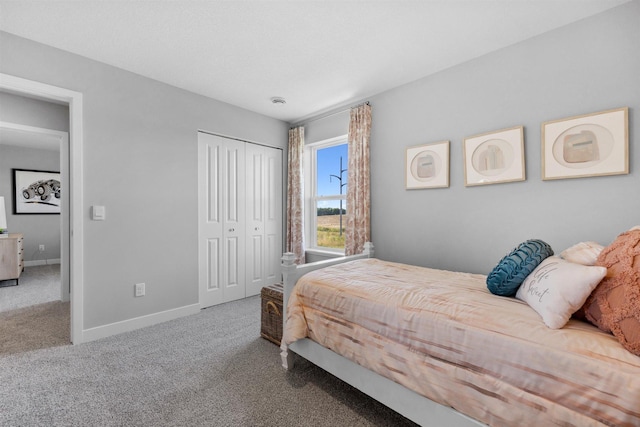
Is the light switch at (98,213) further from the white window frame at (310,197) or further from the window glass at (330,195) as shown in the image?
the window glass at (330,195)

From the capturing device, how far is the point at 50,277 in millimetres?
4910

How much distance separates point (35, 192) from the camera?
595 centimetres

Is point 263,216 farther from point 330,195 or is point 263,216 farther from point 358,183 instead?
point 358,183

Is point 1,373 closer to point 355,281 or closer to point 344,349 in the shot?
point 344,349

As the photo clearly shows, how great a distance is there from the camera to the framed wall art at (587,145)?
1858mm

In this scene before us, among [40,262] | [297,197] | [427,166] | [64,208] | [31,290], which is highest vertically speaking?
[427,166]

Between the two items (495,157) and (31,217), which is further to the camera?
(31,217)


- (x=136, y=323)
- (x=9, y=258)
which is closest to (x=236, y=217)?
(x=136, y=323)

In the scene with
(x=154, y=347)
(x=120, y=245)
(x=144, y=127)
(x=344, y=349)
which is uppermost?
(x=144, y=127)

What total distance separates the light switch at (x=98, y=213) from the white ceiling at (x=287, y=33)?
4.55ft

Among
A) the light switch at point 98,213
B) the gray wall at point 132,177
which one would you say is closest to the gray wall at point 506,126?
the gray wall at point 132,177

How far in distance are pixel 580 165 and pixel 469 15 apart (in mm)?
1327

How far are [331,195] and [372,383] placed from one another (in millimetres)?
2775

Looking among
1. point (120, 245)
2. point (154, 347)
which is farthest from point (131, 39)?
point (154, 347)
